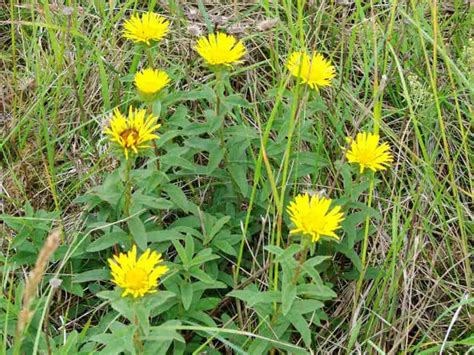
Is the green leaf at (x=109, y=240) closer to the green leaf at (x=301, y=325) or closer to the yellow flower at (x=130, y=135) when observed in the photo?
the yellow flower at (x=130, y=135)

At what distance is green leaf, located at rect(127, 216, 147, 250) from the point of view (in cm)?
148

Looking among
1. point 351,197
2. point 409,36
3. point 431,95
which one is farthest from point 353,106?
point 351,197

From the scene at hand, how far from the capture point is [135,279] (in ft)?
4.04

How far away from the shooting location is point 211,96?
5.28 feet

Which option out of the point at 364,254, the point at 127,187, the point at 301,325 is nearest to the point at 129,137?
the point at 127,187

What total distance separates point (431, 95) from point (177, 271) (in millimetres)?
853

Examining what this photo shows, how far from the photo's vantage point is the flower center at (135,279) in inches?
48.5

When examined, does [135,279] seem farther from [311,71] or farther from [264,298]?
[311,71]

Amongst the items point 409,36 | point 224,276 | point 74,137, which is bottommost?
point 224,276

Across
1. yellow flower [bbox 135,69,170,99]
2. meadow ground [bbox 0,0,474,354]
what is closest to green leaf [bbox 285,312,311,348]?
meadow ground [bbox 0,0,474,354]

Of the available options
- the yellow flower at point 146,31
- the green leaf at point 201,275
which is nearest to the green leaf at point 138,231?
the green leaf at point 201,275

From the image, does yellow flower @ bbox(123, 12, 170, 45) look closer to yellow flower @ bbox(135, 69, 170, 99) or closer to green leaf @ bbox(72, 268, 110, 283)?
yellow flower @ bbox(135, 69, 170, 99)

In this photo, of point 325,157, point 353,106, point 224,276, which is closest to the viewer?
point 224,276

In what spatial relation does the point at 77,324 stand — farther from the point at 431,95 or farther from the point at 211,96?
the point at 431,95
